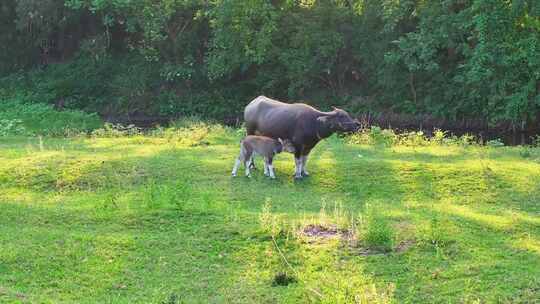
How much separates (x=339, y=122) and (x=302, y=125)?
65cm

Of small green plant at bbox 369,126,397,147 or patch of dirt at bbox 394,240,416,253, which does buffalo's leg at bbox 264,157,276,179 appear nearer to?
patch of dirt at bbox 394,240,416,253

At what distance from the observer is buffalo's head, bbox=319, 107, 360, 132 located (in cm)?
1180

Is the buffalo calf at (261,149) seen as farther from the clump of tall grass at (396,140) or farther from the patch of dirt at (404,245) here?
the clump of tall grass at (396,140)

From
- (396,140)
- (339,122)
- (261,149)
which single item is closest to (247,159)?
(261,149)

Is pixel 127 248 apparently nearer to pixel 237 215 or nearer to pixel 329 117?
pixel 237 215

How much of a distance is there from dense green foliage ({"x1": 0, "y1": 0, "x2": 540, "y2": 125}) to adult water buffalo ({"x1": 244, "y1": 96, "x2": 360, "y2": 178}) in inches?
476

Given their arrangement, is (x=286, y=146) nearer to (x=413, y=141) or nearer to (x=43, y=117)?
(x=413, y=141)

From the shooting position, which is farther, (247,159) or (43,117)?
(43,117)

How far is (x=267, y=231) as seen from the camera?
336 inches

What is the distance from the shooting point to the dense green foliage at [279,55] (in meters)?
23.4

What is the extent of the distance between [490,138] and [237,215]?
1632cm

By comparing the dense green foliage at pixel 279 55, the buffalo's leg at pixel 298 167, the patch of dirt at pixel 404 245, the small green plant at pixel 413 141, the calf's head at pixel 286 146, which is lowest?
the patch of dirt at pixel 404 245

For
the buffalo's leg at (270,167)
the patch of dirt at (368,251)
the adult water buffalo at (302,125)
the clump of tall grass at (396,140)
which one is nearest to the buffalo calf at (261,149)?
the buffalo's leg at (270,167)

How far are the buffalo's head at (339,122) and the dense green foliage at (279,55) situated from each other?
1211 cm
